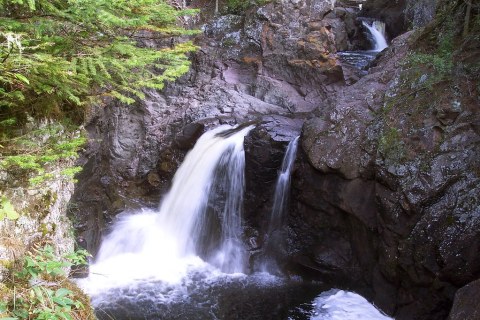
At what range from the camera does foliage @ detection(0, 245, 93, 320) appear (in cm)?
303

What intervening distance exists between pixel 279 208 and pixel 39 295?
17.4 feet

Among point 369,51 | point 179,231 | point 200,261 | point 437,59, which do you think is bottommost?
point 200,261

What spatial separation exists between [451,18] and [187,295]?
6.62 metres

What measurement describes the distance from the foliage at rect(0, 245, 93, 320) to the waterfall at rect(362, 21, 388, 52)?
13221 millimetres

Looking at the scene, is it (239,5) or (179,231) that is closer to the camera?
(179,231)

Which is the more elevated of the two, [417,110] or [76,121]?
[417,110]

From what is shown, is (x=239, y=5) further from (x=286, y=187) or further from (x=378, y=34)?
(x=286, y=187)

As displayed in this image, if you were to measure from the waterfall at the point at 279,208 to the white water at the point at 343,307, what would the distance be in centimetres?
132

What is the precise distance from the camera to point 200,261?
807 centimetres

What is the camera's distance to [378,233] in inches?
241

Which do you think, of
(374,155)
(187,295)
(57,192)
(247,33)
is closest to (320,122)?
(374,155)

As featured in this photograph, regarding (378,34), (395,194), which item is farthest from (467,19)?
(378,34)

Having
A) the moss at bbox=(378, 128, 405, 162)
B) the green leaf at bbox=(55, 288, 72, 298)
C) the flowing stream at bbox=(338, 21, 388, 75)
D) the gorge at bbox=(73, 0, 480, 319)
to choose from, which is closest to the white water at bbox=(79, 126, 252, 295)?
the gorge at bbox=(73, 0, 480, 319)

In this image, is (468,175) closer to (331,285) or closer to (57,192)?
(331,285)
